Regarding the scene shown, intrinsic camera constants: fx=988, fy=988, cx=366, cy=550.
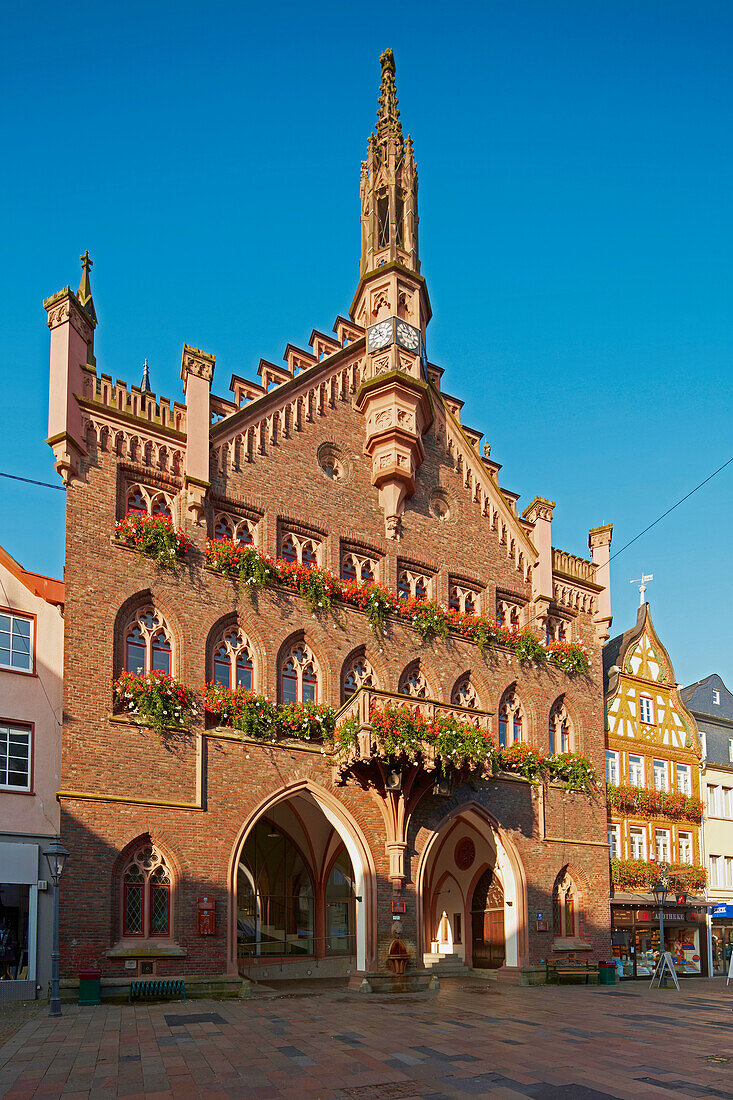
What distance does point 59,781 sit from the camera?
834 inches

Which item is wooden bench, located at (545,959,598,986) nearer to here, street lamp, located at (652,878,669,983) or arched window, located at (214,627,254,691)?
street lamp, located at (652,878,669,983)

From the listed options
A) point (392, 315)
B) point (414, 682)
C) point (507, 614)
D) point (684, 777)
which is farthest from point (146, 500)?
point (684, 777)

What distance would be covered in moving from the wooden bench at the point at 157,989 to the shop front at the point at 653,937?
1685 centimetres

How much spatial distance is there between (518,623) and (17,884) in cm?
1723

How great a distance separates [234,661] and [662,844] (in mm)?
20802

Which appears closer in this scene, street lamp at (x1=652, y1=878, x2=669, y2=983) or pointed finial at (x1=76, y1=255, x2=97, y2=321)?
pointed finial at (x1=76, y1=255, x2=97, y2=321)

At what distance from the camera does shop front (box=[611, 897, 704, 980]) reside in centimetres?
3409

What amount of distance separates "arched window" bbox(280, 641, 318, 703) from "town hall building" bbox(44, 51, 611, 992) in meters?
0.06

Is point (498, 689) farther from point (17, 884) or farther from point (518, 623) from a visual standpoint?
point (17, 884)

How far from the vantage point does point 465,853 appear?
32.0m

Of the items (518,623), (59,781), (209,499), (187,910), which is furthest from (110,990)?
(518,623)

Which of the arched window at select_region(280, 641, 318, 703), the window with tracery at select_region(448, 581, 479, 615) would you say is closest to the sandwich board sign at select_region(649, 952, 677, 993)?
the window with tracery at select_region(448, 581, 479, 615)

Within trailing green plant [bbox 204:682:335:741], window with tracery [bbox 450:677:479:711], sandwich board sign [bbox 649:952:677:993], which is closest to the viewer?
trailing green plant [bbox 204:682:335:741]

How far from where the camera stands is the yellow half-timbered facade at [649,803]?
114 feet
